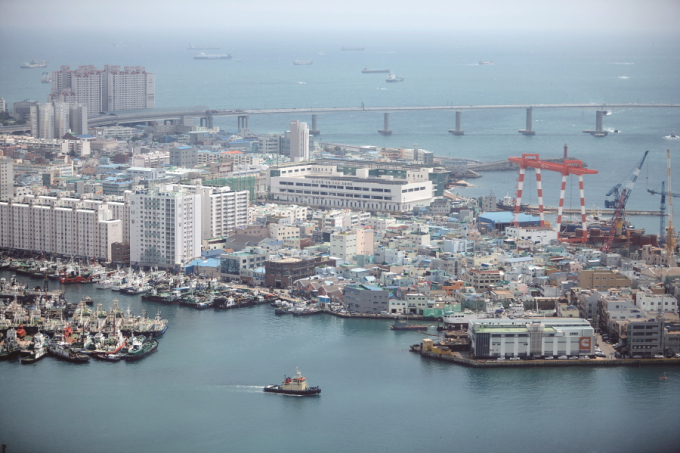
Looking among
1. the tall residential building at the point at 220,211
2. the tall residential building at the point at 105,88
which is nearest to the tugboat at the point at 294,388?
the tall residential building at the point at 220,211

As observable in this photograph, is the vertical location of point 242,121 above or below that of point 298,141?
above

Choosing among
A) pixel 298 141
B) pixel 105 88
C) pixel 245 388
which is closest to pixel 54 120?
pixel 105 88

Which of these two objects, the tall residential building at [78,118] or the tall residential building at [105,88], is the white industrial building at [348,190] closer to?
the tall residential building at [78,118]

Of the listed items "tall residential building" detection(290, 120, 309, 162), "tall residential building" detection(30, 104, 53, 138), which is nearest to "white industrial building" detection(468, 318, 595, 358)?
"tall residential building" detection(290, 120, 309, 162)

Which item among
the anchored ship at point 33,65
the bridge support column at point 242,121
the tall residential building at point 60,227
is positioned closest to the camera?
the tall residential building at point 60,227

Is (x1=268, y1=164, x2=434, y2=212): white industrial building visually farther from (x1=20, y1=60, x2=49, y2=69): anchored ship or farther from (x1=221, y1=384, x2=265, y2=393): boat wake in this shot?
(x1=20, y1=60, x2=49, y2=69): anchored ship

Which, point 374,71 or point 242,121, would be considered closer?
point 242,121

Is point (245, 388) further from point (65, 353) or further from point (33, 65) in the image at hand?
point (33, 65)
